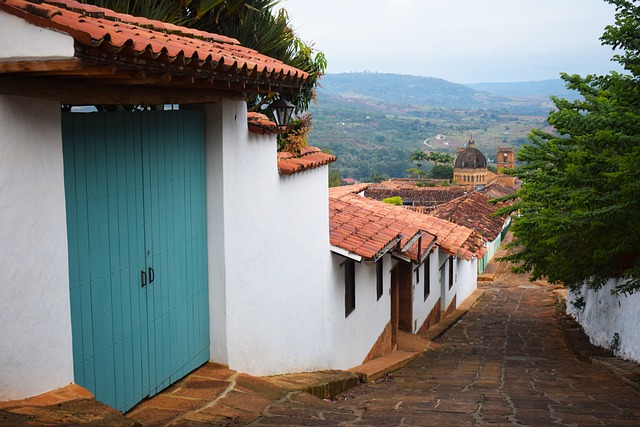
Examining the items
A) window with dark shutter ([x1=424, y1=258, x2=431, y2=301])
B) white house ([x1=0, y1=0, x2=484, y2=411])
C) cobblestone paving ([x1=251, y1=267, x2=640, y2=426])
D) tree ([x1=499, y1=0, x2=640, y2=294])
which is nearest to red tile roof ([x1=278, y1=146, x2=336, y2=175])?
white house ([x1=0, y1=0, x2=484, y2=411])

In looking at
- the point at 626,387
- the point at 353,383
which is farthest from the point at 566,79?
the point at 353,383

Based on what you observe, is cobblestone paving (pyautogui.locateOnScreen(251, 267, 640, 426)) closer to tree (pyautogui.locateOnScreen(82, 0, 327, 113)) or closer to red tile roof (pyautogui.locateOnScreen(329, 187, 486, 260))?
red tile roof (pyautogui.locateOnScreen(329, 187, 486, 260))

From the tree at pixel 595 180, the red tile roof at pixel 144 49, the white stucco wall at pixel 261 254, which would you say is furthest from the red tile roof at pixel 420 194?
the red tile roof at pixel 144 49

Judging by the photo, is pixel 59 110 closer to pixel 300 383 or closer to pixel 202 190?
pixel 202 190

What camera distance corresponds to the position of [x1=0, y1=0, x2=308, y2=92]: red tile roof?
3689 mm

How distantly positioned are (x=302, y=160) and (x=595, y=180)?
13.9 feet

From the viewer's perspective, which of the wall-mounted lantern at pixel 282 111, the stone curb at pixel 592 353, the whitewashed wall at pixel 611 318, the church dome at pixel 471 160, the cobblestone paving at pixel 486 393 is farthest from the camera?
the church dome at pixel 471 160

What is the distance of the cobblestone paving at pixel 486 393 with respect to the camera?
6125mm

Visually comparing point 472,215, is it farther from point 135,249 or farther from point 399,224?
point 135,249

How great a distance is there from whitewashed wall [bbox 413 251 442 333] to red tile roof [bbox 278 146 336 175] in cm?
817

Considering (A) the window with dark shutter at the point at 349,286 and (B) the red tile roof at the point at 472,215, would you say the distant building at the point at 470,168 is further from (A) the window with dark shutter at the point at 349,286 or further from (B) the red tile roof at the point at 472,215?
(A) the window with dark shutter at the point at 349,286

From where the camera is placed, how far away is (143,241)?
525cm

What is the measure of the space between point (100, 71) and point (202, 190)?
7.91 ft

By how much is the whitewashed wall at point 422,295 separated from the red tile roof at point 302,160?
8173 millimetres
